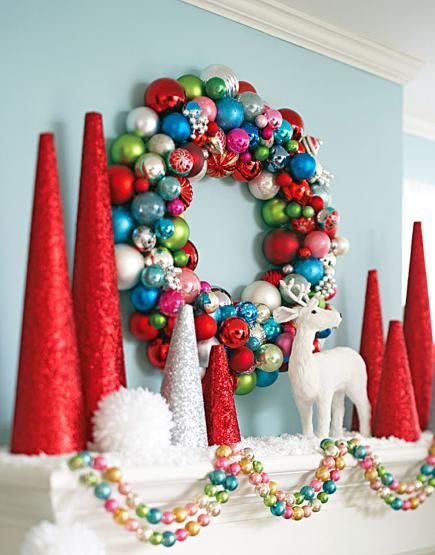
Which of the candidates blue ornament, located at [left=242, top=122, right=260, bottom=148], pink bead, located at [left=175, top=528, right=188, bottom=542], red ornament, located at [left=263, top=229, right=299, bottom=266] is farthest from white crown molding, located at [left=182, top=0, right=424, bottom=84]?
pink bead, located at [left=175, top=528, right=188, bottom=542]

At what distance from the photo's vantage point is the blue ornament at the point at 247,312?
6.74 ft

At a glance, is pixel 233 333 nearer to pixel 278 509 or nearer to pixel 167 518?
pixel 278 509

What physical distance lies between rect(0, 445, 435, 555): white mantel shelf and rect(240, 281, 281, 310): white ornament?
1.41 ft

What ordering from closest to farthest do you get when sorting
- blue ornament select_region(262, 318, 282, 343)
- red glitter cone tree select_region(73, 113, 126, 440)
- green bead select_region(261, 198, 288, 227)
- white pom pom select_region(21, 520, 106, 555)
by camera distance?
white pom pom select_region(21, 520, 106, 555), red glitter cone tree select_region(73, 113, 126, 440), blue ornament select_region(262, 318, 282, 343), green bead select_region(261, 198, 288, 227)

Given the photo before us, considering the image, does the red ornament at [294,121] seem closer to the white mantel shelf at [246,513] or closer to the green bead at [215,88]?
the green bead at [215,88]

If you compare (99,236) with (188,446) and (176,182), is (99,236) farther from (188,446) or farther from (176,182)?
(188,446)

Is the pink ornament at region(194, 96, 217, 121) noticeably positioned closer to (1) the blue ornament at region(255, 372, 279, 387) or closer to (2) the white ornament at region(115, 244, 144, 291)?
(2) the white ornament at region(115, 244, 144, 291)

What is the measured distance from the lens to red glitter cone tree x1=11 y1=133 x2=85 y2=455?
154 centimetres

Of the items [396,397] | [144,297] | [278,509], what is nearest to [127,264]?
[144,297]

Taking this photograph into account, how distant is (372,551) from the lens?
2123mm

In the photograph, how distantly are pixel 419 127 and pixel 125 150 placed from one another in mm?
1747

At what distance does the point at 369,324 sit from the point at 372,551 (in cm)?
59

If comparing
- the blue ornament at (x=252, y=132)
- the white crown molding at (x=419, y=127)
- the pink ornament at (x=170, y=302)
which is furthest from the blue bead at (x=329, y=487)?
the white crown molding at (x=419, y=127)

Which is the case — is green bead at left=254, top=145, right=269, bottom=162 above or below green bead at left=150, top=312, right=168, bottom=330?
above
